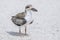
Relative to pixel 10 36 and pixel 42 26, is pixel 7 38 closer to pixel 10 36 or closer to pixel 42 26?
pixel 10 36

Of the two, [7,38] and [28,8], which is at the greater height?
[28,8]

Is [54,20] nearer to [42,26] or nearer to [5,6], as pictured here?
[42,26]

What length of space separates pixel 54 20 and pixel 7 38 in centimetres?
221

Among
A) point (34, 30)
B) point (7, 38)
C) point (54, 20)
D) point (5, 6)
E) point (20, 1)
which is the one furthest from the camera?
point (20, 1)

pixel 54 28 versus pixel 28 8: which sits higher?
pixel 28 8

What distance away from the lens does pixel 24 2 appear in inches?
474

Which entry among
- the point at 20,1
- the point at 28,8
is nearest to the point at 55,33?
the point at 28,8

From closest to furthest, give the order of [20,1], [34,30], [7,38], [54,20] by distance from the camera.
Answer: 1. [7,38]
2. [34,30]
3. [54,20]
4. [20,1]

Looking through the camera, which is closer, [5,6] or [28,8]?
[28,8]

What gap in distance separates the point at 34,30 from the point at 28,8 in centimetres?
66

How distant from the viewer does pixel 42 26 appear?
907 centimetres

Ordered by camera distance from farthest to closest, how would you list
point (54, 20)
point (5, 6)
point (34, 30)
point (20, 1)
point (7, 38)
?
point (20, 1) → point (5, 6) → point (54, 20) → point (34, 30) → point (7, 38)

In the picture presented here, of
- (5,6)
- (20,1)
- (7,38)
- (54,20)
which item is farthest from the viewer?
(20,1)

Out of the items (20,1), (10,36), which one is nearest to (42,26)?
(10,36)
